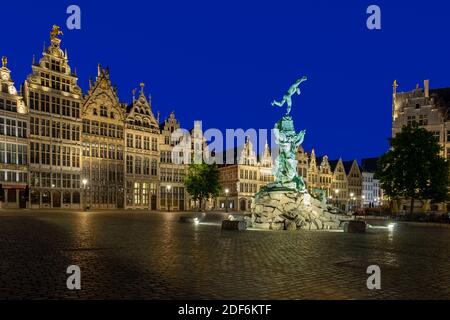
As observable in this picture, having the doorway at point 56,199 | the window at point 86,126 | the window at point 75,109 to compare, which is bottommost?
the doorway at point 56,199

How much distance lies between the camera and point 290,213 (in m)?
28.8

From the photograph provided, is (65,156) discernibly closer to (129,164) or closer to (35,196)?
(35,196)

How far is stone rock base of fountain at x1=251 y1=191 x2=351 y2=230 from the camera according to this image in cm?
2847

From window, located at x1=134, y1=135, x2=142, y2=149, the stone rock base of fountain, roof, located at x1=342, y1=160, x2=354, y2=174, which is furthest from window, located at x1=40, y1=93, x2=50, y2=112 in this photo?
roof, located at x1=342, y1=160, x2=354, y2=174

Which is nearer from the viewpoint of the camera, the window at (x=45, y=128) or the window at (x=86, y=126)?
the window at (x=45, y=128)

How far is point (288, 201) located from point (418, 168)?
27068 mm

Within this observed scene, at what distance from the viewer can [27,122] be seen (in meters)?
60.4

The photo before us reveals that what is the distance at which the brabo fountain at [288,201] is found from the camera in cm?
2872

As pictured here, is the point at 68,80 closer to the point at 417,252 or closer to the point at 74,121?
the point at 74,121

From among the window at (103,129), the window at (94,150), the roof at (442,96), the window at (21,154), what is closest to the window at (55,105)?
the window at (21,154)

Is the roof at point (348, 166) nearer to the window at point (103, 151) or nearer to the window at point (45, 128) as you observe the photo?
the window at point (103, 151)

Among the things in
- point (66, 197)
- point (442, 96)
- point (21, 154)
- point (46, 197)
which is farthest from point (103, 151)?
Result: point (442, 96)

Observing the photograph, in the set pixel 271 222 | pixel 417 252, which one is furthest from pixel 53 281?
pixel 271 222
